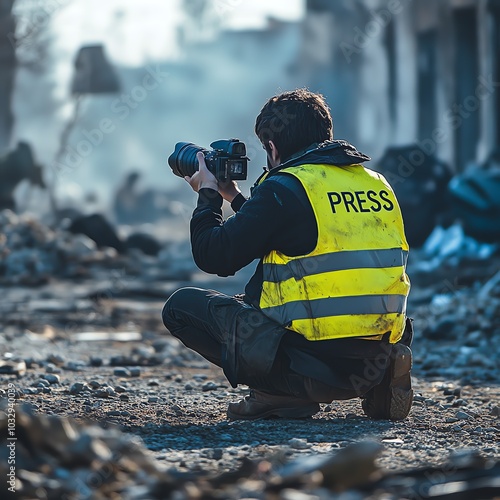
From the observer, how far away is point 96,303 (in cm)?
1074

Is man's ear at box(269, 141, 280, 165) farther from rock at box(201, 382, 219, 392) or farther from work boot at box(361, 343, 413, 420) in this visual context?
rock at box(201, 382, 219, 392)

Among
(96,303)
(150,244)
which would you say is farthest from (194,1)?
(96,303)

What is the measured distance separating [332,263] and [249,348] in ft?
1.51

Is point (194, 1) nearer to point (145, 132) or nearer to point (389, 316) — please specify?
point (145, 132)

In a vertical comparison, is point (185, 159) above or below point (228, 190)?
above

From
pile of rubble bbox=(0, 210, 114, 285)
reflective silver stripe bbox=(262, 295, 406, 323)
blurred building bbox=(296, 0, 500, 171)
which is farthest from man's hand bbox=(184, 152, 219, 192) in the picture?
blurred building bbox=(296, 0, 500, 171)

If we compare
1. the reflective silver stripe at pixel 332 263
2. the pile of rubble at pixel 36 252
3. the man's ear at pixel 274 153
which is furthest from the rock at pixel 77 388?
the pile of rubble at pixel 36 252

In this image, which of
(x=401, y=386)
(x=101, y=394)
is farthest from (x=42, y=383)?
(x=401, y=386)

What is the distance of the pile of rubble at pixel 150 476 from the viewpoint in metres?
2.88

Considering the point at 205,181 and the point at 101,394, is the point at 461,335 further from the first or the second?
the point at 205,181

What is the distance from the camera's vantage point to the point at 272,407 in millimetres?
4629

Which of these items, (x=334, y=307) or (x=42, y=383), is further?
(x=42, y=383)

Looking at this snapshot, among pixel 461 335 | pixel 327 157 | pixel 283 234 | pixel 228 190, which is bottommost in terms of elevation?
pixel 461 335

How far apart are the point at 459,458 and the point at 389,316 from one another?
1.00m
